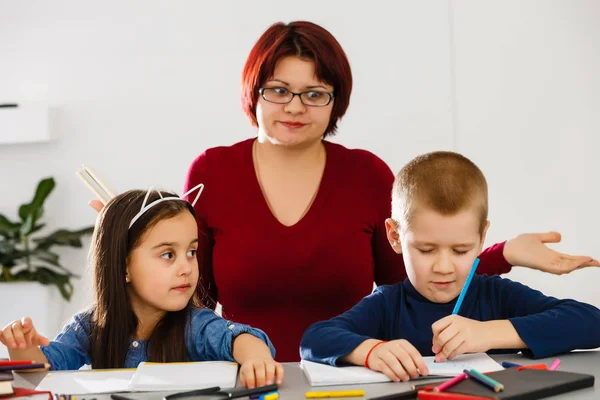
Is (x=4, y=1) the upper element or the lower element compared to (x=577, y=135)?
upper

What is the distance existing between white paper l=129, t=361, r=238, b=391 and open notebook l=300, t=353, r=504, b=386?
13 cm

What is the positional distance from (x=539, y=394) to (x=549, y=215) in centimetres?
292

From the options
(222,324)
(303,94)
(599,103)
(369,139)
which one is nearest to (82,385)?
(222,324)

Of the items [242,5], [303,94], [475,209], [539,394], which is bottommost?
[539,394]

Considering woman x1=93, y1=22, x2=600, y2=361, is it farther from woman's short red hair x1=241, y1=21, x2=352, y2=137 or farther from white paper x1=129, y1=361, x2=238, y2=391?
white paper x1=129, y1=361, x2=238, y2=391

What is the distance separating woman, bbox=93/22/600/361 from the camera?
1913mm

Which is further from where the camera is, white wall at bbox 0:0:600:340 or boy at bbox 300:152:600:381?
white wall at bbox 0:0:600:340

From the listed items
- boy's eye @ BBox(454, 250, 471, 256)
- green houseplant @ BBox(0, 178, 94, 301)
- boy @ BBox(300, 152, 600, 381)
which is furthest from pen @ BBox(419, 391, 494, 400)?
green houseplant @ BBox(0, 178, 94, 301)

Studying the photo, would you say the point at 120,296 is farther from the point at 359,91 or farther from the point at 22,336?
the point at 359,91

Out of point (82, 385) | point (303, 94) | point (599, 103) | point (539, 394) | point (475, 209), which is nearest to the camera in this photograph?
point (539, 394)

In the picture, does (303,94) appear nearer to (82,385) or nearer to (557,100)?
(82,385)

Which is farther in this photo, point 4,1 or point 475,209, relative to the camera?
point 4,1

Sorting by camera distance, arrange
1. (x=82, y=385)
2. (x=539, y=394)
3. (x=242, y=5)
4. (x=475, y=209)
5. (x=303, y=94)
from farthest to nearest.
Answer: (x=242, y=5) < (x=303, y=94) < (x=475, y=209) < (x=82, y=385) < (x=539, y=394)

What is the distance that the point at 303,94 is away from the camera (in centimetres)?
190
